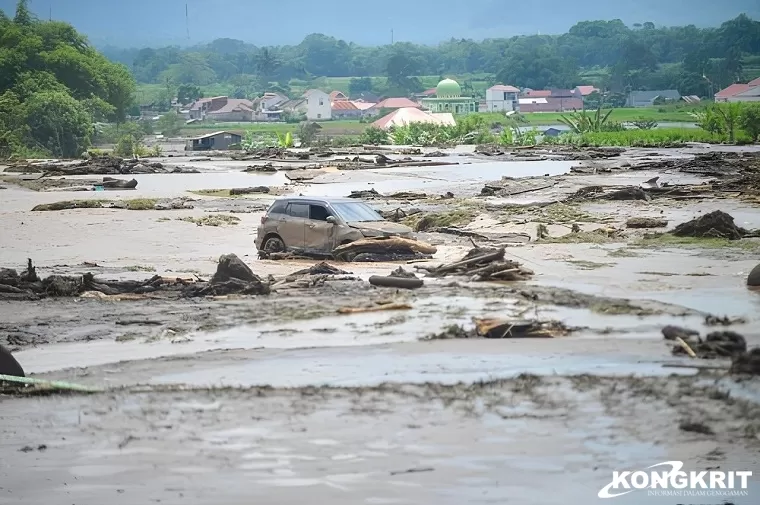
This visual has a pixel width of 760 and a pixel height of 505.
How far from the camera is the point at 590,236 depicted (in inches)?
1177

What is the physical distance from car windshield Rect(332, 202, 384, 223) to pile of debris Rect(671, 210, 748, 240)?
802 cm

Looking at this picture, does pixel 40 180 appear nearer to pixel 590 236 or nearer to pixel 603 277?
pixel 590 236

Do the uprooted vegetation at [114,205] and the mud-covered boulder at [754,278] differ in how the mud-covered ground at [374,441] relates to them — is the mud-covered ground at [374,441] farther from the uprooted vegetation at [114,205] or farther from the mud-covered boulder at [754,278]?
the uprooted vegetation at [114,205]

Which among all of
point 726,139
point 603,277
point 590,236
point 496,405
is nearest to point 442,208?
point 590,236

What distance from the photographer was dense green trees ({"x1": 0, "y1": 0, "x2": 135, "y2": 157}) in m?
104

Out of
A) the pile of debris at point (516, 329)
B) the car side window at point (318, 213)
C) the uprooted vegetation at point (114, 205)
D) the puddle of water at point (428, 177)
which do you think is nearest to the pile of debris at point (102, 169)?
the puddle of water at point (428, 177)

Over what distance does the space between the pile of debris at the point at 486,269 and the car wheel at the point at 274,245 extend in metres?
4.59

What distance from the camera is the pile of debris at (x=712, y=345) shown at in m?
14.6

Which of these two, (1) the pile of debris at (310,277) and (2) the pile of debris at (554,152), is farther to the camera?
(2) the pile of debris at (554,152)

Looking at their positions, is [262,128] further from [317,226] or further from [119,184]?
[317,226]

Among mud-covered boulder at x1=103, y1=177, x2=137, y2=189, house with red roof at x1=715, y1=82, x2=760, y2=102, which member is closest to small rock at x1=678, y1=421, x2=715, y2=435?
mud-covered boulder at x1=103, y1=177, x2=137, y2=189

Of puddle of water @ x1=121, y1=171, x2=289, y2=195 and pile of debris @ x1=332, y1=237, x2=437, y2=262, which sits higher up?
pile of debris @ x1=332, y1=237, x2=437, y2=262

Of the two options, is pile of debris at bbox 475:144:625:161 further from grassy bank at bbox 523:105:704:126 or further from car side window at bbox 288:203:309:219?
car side window at bbox 288:203:309:219

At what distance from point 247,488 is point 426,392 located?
3656mm
